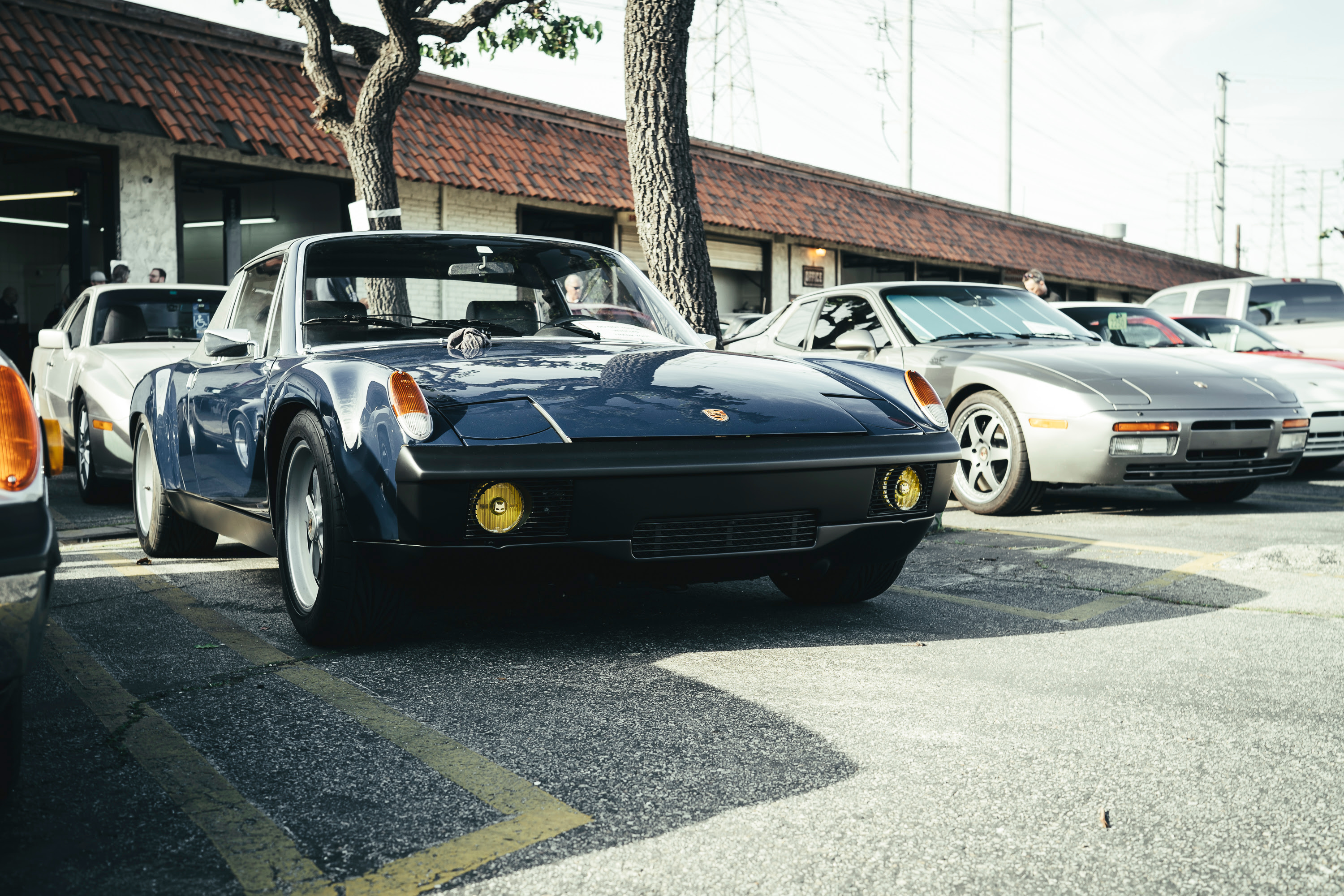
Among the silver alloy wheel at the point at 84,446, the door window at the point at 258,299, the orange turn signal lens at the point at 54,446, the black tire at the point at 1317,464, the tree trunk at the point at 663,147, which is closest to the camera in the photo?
the orange turn signal lens at the point at 54,446

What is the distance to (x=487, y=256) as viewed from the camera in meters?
4.89

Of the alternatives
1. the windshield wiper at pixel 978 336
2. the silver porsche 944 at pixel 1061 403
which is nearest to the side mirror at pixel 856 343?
the silver porsche 944 at pixel 1061 403

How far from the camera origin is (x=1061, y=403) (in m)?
6.85

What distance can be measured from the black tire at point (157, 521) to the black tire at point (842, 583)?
2672mm

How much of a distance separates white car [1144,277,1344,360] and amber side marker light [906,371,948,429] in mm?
9294

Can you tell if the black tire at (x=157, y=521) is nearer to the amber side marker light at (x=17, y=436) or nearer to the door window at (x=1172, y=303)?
the amber side marker light at (x=17, y=436)

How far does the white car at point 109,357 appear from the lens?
7621mm

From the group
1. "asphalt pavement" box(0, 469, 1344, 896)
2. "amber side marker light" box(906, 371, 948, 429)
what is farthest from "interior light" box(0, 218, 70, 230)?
"amber side marker light" box(906, 371, 948, 429)

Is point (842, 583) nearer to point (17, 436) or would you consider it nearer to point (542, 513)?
point (542, 513)

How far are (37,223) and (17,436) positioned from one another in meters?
18.4

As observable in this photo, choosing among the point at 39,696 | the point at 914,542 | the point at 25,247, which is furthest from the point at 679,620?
the point at 25,247

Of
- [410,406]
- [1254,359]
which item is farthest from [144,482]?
[1254,359]

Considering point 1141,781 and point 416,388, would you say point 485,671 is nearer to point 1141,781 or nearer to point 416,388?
point 416,388

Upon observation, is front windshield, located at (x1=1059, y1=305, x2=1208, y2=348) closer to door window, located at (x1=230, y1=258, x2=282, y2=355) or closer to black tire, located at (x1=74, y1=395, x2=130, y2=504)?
door window, located at (x1=230, y1=258, x2=282, y2=355)
